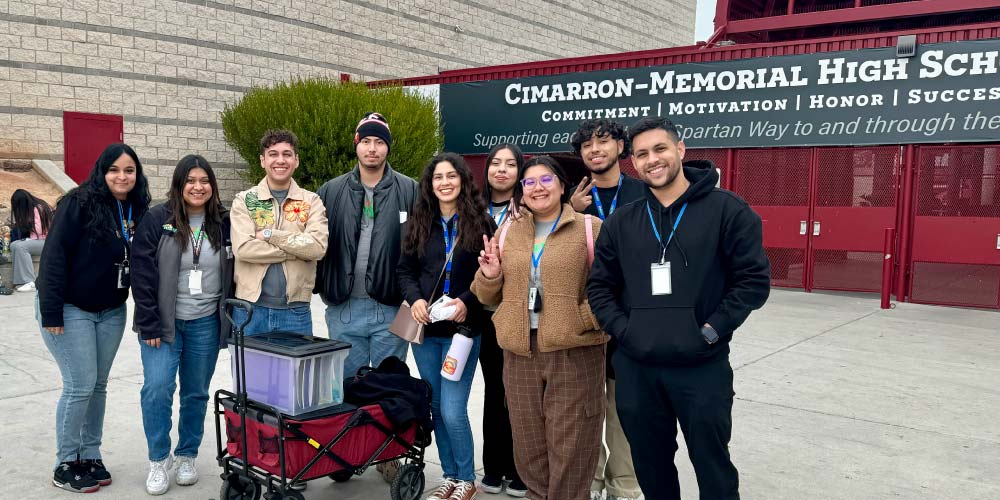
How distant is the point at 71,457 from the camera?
3.95m

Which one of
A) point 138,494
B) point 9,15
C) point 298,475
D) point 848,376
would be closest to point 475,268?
point 298,475

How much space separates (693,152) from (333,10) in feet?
37.3

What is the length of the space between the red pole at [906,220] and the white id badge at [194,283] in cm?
1094

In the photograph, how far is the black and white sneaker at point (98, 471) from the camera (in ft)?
13.0

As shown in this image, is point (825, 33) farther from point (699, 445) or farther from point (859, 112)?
point (699, 445)

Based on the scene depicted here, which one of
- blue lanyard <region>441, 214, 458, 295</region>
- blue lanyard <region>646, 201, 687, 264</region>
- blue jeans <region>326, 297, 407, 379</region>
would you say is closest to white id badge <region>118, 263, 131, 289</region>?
blue jeans <region>326, 297, 407, 379</region>

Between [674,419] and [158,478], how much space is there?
8.53ft

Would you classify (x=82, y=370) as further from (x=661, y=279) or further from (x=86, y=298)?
(x=661, y=279)

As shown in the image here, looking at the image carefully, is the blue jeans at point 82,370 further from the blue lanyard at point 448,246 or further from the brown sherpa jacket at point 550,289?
the brown sherpa jacket at point 550,289

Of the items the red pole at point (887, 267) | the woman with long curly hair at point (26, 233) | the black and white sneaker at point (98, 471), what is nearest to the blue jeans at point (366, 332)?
the black and white sneaker at point (98, 471)

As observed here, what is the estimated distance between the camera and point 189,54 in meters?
17.3

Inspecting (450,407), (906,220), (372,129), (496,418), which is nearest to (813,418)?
(496,418)

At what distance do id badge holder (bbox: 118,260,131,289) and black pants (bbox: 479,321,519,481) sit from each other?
1.85 meters

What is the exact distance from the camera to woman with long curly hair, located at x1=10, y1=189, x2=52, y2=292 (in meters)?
10.5
